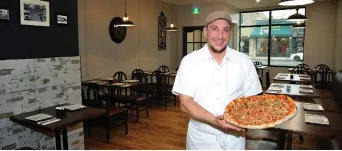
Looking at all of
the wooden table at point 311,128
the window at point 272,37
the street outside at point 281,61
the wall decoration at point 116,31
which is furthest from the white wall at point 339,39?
the wall decoration at point 116,31

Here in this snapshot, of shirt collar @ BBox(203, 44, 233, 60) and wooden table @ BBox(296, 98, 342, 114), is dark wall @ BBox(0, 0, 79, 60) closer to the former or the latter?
shirt collar @ BBox(203, 44, 233, 60)

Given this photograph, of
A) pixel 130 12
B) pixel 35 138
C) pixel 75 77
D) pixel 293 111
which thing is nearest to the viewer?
pixel 293 111

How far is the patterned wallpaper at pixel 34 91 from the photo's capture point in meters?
2.70

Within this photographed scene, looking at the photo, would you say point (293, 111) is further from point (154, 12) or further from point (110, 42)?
point (154, 12)

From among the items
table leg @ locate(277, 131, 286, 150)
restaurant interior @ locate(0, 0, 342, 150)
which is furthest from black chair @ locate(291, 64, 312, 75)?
table leg @ locate(277, 131, 286, 150)

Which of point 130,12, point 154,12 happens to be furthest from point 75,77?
point 154,12

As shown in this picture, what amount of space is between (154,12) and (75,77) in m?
4.69

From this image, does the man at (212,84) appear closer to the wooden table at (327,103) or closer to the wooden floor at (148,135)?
the wooden floor at (148,135)

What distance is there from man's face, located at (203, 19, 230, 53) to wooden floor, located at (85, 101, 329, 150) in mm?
2375

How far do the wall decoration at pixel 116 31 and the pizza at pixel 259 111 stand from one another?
16.2 feet

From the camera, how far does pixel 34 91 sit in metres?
2.95

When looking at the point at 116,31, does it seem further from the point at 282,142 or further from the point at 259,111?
the point at 259,111

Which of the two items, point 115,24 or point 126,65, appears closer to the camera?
point 115,24

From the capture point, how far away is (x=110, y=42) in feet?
19.8
